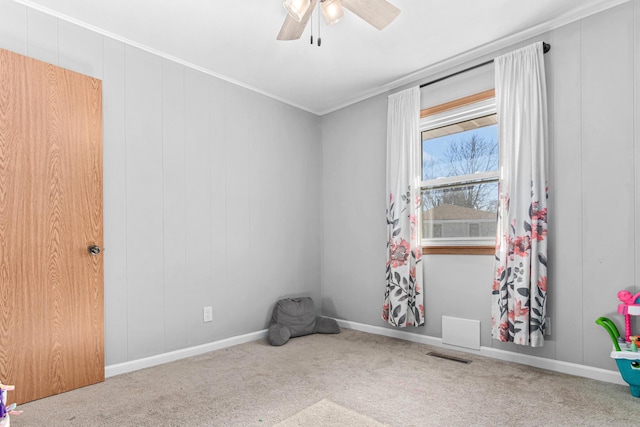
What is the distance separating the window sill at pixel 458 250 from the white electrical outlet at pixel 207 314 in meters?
1.95

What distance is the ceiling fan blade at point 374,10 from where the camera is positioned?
2043 millimetres

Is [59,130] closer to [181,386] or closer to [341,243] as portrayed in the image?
[181,386]

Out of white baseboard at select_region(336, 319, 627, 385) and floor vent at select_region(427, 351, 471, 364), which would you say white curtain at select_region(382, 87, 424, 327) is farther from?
floor vent at select_region(427, 351, 471, 364)

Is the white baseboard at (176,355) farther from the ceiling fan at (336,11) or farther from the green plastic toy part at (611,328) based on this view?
the green plastic toy part at (611,328)

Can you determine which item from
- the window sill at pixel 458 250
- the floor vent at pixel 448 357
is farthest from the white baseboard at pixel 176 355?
the window sill at pixel 458 250

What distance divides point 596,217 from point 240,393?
8.35ft

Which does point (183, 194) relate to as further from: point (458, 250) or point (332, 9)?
point (458, 250)

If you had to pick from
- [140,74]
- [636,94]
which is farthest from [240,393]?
[636,94]

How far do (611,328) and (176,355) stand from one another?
9.88 ft

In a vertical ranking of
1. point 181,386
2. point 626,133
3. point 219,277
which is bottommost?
point 181,386

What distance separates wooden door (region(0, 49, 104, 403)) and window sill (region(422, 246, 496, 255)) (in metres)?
2.59

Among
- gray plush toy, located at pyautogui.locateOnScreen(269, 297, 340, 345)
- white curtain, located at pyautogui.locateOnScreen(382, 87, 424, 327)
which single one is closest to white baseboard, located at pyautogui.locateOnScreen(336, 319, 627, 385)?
white curtain, located at pyautogui.locateOnScreen(382, 87, 424, 327)

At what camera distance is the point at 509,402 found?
2.15 metres

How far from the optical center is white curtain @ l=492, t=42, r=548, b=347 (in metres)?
2.60
